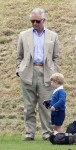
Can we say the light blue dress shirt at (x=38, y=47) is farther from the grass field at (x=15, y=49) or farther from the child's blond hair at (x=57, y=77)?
the grass field at (x=15, y=49)

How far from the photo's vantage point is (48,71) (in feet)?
42.7

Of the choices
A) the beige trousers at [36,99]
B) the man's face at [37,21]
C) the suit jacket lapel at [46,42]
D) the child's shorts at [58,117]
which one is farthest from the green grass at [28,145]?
the man's face at [37,21]

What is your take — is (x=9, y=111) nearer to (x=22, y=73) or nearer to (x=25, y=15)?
(x=22, y=73)

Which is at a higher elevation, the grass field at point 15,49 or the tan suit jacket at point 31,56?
the tan suit jacket at point 31,56

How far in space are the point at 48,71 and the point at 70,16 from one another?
27.9 feet

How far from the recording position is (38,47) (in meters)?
13.0

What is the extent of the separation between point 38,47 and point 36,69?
40 centimetres

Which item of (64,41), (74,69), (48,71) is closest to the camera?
(48,71)

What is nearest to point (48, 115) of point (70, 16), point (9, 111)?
point (9, 111)

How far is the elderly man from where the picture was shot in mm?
12984

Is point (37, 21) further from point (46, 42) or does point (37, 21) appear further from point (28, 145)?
point (28, 145)

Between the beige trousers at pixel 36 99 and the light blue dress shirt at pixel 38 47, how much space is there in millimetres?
147

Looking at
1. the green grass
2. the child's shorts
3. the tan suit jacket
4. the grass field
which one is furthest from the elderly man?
the grass field

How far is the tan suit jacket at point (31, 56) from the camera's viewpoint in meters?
13.0
